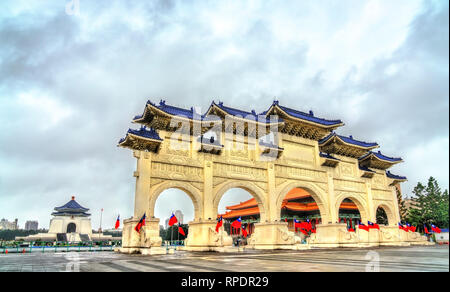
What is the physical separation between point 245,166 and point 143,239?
8559 millimetres

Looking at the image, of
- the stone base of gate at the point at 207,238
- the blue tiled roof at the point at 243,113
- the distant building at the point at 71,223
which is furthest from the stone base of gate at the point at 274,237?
the distant building at the point at 71,223

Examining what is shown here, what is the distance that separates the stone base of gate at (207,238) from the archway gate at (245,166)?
59 mm

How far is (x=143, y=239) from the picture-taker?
17.2 m

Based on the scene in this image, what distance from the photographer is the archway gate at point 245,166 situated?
18875 millimetres

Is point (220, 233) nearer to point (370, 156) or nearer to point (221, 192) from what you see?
point (221, 192)

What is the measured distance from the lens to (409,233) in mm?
29797

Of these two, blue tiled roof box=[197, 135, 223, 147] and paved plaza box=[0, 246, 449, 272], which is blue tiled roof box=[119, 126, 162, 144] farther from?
paved plaza box=[0, 246, 449, 272]

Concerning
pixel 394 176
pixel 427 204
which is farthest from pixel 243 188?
pixel 427 204

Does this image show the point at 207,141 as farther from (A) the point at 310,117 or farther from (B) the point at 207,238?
(A) the point at 310,117

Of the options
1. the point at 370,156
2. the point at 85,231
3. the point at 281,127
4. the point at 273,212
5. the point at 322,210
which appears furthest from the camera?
the point at 85,231
